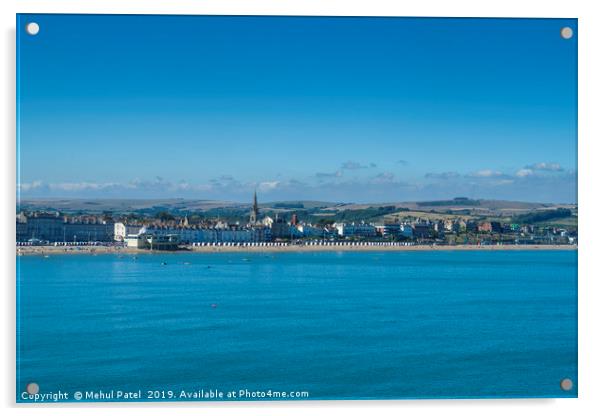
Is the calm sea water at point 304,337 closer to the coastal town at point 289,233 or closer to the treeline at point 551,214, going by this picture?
the treeline at point 551,214

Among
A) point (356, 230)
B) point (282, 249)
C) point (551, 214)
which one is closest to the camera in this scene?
point (551, 214)

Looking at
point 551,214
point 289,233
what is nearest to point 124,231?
point 289,233

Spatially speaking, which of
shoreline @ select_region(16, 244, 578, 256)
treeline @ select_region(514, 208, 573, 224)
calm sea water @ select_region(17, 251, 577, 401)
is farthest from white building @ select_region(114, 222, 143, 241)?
treeline @ select_region(514, 208, 573, 224)

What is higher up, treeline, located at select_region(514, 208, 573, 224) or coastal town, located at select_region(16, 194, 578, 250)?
treeline, located at select_region(514, 208, 573, 224)

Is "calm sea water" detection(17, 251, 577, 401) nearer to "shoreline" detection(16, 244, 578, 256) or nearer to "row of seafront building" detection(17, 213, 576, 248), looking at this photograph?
"row of seafront building" detection(17, 213, 576, 248)

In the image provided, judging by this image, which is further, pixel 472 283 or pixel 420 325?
pixel 472 283

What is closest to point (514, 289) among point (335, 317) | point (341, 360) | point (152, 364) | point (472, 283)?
point (472, 283)

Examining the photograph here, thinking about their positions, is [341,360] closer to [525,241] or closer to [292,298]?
[292,298]

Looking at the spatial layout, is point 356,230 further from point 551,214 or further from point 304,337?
point 304,337
